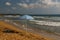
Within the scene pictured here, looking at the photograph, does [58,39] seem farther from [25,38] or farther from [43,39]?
[25,38]

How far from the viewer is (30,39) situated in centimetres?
1020

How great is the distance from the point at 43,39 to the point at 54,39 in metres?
0.80

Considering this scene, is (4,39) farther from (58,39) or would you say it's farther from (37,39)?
(58,39)

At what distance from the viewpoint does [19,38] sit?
10.2 m

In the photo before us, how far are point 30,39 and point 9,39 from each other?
3.32 feet

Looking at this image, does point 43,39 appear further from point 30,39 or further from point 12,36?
point 12,36

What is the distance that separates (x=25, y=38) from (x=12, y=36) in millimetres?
671

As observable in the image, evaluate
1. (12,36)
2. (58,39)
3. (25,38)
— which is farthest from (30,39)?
(58,39)

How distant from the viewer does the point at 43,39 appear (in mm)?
10484

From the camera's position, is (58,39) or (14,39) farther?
(58,39)

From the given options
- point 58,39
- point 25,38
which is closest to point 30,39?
point 25,38

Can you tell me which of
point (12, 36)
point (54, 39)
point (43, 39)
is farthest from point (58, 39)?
point (12, 36)

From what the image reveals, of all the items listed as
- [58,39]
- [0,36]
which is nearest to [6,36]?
[0,36]

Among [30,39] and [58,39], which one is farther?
[58,39]
